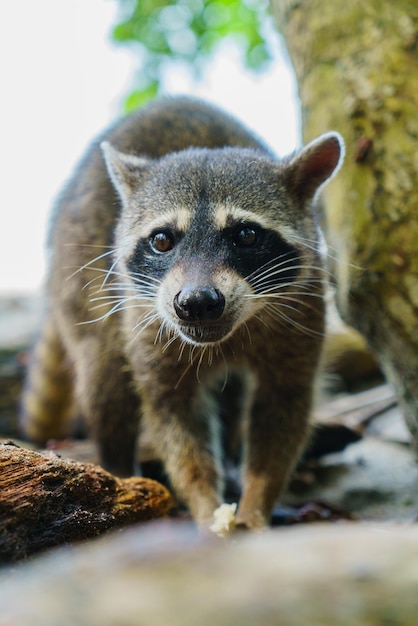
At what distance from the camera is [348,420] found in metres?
5.32

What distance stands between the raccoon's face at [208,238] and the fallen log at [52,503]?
0.84 m

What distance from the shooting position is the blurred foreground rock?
1.11m

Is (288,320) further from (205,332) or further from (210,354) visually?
(205,332)

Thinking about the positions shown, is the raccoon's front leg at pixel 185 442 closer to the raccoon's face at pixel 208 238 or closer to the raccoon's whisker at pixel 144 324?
the raccoon's whisker at pixel 144 324

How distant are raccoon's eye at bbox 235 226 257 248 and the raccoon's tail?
2473mm

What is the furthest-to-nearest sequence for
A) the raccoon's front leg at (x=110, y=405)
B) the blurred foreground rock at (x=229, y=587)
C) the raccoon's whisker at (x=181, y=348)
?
the raccoon's front leg at (x=110, y=405)
the raccoon's whisker at (x=181, y=348)
the blurred foreground rock at (x=229, y=587)

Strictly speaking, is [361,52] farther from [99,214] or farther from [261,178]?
[99,214]

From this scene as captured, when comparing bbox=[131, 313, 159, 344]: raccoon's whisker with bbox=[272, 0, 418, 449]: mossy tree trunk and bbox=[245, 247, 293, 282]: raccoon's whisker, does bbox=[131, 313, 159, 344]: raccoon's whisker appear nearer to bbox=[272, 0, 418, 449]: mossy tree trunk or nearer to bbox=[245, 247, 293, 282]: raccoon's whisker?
bbox=[245, 247, 293, 282]: raccoon's whisker

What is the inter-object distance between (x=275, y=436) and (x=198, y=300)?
136 centimetres

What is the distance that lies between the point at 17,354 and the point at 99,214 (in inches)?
108

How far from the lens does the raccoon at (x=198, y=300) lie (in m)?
3.19

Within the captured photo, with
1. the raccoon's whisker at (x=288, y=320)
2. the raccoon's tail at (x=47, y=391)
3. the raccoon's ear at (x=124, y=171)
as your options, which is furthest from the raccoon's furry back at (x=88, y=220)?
the raccoon's whisker at (x=288, y=320)

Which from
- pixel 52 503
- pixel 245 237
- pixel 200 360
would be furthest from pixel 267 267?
pixel 52 503

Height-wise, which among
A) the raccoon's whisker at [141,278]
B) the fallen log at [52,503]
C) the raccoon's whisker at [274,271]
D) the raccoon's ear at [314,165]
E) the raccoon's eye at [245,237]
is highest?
the raccoon's ear at [314,165]
